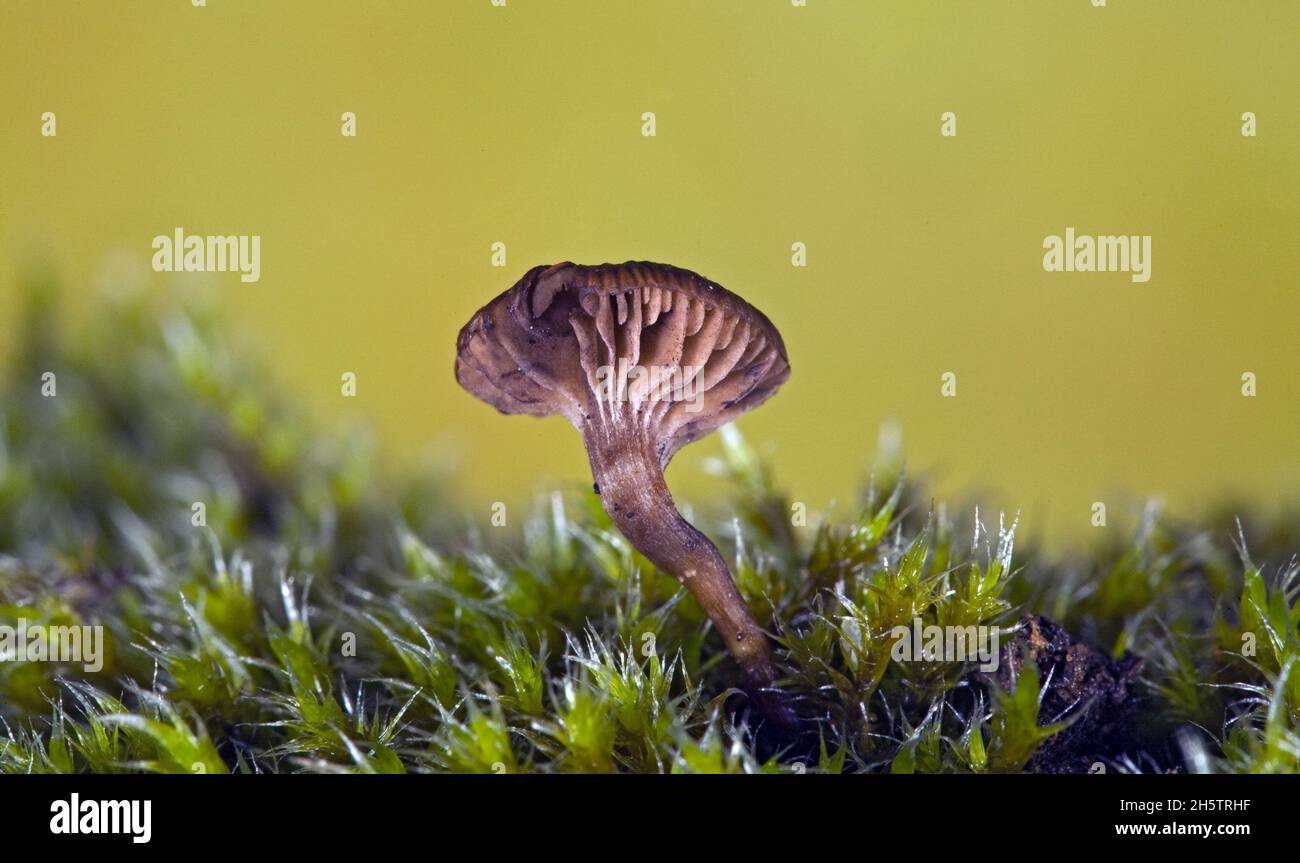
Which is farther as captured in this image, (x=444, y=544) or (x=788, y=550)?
(x=444, y=544)

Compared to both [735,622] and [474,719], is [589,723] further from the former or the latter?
[735,622]

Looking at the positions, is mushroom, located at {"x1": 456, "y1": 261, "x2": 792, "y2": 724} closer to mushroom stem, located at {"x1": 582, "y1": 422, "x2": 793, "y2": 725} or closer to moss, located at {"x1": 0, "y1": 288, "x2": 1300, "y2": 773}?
mushroom stem, located at {"x1": 582, "y1": 422, "x2": 793, "y2": 725}

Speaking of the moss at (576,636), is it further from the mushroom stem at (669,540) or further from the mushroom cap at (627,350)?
the mushroom cap at (627,350)

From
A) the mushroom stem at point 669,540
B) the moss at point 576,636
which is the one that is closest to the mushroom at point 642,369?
the mushroom stem at point 669,540

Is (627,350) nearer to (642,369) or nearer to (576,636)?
(642,369)
